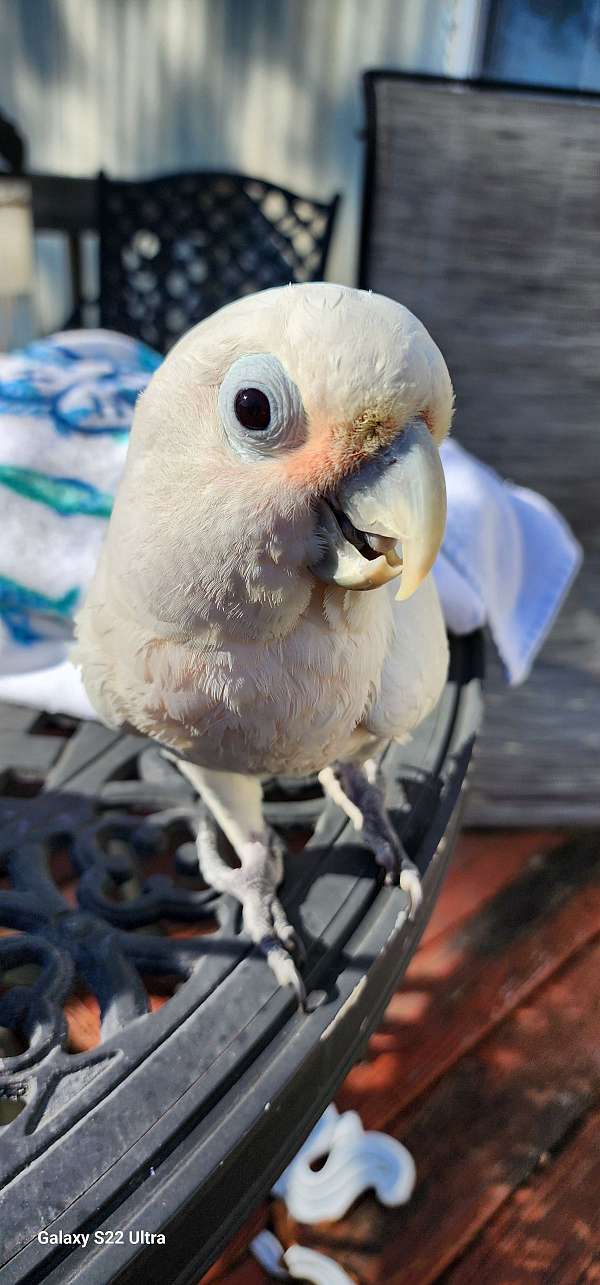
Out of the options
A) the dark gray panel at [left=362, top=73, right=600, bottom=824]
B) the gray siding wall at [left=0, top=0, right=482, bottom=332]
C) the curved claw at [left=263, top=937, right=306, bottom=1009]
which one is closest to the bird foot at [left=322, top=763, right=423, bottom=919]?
the curved claw at [left=263, top=937, right=306, bottom=1009]

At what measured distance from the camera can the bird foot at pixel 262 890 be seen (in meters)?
0.56

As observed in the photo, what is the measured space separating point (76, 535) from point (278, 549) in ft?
1.71

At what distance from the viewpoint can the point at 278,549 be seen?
1.37ft

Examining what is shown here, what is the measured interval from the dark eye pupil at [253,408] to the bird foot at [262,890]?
0.34m

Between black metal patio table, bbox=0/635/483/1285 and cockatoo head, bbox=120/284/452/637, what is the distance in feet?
0.89

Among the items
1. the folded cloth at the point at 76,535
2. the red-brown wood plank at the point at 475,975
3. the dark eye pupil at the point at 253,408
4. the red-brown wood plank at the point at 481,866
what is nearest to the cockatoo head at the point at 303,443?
the dark eye pupil at the point at 253,408

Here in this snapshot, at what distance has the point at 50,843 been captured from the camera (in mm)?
686

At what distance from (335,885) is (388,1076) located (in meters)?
0.38

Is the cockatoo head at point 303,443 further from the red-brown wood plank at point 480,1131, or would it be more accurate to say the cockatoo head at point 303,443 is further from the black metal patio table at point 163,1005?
the red-brown wood plank at point 480,1131

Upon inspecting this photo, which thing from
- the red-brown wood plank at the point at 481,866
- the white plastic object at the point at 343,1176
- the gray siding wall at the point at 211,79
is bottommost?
the red-brown wood plank at the point at 481,866

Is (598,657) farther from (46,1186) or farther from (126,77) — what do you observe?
(126,77)

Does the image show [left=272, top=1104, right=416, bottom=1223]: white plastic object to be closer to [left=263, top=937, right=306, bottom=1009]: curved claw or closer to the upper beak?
[left=263, top=937, right=306, bottom=1009]: curved claw

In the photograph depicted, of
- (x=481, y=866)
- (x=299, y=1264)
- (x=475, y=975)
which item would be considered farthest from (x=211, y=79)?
(x=299, y=1264)

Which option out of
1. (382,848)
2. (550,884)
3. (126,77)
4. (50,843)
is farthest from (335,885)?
(126,77)
